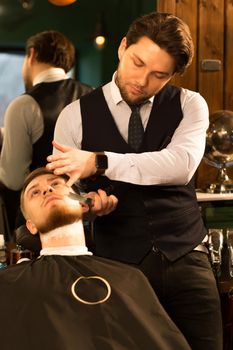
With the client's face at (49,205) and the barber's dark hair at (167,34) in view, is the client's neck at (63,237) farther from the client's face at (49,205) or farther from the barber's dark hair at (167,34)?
the barber's dark hair at (167,34)

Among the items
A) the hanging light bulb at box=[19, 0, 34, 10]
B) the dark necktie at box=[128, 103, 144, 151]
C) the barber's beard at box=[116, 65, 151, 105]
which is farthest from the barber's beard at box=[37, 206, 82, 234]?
the hanging light bulb at box=[19, 0, 34, 10]

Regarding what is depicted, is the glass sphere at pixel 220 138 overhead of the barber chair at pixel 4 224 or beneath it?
overhead

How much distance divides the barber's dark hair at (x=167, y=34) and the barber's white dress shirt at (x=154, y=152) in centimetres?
20

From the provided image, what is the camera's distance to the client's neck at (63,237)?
6.19ft

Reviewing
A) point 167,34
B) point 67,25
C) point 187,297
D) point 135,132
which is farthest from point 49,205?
point 67,25

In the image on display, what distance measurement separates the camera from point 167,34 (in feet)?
6.41

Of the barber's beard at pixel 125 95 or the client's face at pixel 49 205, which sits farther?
the barber's beard at pixel 125 95

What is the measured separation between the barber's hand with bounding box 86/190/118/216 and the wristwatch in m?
0.15

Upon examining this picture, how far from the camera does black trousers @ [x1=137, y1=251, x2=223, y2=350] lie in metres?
1.96

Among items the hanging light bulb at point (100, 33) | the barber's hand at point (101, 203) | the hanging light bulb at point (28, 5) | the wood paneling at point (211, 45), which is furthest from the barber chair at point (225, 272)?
the hanging light bulb at point (28, 5)

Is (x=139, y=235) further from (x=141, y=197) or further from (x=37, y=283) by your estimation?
(x=37, y=283)

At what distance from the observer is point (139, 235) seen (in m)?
2.01

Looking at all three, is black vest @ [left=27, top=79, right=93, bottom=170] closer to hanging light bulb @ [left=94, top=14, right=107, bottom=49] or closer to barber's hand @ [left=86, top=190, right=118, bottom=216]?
barber's hand @ [left=86, top=190, right=118, bottom=216]

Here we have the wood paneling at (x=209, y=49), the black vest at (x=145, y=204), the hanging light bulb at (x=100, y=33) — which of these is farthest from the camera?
the hanging light bulb at (x=100, y=33)
